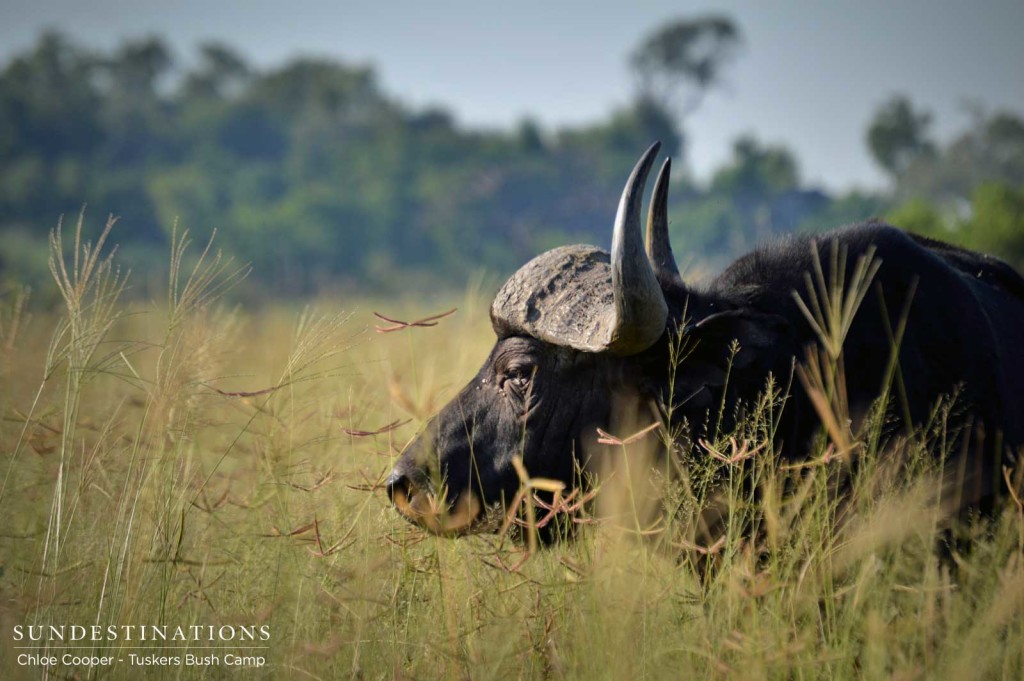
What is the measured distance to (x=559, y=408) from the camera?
3684mm

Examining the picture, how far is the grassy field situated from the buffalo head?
0.18 m

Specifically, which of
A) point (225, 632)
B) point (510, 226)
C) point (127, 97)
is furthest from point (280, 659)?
point (127, 97)

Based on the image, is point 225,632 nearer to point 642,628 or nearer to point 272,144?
point 642,628

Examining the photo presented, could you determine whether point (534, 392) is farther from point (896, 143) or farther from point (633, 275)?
point (896, 143)

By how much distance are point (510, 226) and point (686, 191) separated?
8.52 m

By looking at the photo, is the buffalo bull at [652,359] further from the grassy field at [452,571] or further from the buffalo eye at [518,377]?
the grassy field at [452,571]

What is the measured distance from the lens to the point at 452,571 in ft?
11.7

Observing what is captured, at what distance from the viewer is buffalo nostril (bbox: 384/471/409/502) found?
3.50 metres

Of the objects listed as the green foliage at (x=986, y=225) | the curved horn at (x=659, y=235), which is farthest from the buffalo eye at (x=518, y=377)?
the green foliage at (x=986, y=225)

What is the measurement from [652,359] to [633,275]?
44cm

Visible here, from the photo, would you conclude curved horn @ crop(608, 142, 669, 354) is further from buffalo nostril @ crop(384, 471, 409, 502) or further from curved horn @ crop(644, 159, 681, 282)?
buffalo nostril @ crop(384, 471, 409, 502)

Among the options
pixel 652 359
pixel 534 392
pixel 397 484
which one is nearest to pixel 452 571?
pixel 397 484

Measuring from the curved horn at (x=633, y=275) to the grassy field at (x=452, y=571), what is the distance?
1.75ft

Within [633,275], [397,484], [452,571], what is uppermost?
[633,275]
